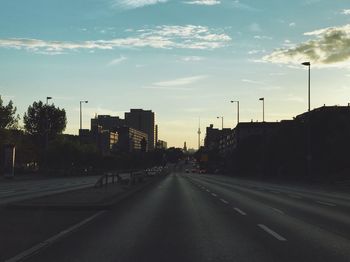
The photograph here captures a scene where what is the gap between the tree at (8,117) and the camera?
81.6 m

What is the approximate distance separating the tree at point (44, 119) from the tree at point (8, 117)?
40548 millimetres

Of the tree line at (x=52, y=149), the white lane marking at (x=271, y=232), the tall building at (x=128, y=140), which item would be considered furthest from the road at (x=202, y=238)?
the tree line at (x=52, y=149)

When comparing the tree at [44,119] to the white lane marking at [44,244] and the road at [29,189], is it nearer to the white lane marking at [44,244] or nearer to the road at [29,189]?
the road at [29,189]

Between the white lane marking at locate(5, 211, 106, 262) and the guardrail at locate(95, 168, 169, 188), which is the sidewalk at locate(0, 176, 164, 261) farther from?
the guardrail at locate(95, 168, 169, 188)

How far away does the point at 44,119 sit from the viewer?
126438 mm

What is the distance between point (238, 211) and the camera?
19359 millimetres

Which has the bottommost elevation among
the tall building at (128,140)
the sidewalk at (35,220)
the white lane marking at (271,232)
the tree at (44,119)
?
the sidewalk at (35,220)

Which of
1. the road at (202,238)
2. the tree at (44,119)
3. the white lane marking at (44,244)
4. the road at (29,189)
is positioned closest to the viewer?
the white lane marking at (44,244)

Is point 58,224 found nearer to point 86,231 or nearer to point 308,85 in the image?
point 86,231

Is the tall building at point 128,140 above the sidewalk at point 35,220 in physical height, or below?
above

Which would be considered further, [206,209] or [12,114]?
[12,114]

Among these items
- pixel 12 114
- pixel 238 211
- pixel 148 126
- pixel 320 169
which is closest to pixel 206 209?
pixel 238 211

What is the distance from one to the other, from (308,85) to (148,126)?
122 meters

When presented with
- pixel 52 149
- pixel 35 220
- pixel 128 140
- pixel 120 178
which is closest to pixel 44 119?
pixel 52 149
